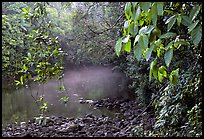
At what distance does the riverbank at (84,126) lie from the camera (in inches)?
213

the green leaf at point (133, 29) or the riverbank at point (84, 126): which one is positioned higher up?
the green leaf at point (133, 29)

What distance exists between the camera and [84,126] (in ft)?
19.7

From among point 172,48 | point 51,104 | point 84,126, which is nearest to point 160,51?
point 172,48

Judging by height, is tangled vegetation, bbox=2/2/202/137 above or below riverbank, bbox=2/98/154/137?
above

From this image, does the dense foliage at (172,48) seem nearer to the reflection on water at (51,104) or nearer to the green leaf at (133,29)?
the green leaf at (133,29)

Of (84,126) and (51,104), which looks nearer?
(84,126)

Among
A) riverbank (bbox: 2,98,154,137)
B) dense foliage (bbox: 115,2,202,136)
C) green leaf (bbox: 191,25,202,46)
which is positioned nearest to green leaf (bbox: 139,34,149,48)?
dense foliage (bbox: 115,2,202,136)

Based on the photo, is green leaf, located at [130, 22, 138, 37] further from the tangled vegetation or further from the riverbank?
the riverbank

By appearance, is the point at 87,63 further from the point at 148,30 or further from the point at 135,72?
the point at 148,30

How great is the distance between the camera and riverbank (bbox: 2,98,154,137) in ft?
17.7

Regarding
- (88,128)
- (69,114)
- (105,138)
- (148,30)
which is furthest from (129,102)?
(148,30)

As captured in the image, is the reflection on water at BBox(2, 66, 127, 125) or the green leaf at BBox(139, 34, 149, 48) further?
the reflection on water at BBox(2, 66, 127, 125)

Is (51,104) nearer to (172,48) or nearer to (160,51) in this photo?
(160,51)

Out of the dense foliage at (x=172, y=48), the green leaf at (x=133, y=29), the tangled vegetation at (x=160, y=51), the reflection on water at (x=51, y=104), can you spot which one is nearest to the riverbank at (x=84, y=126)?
the reflection on water at (x=51, y=104)
